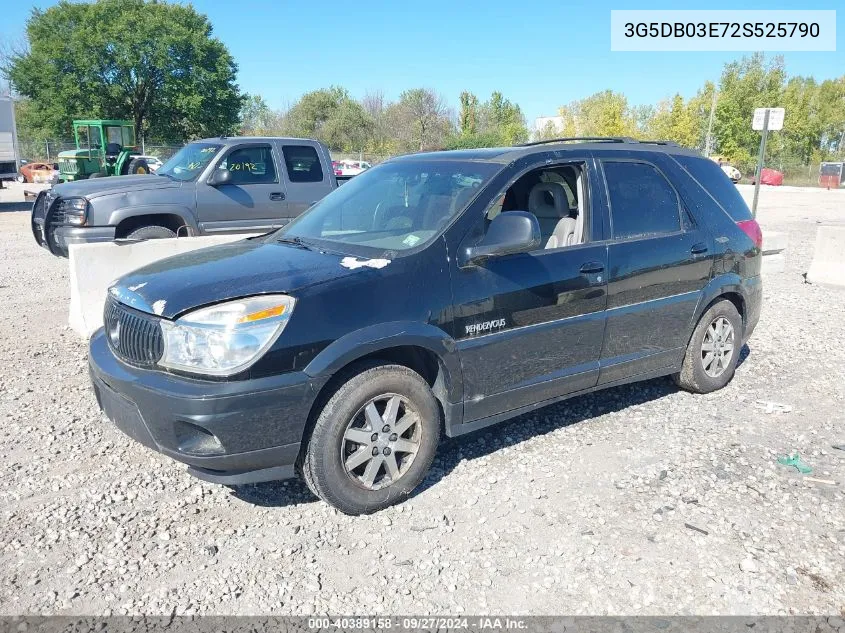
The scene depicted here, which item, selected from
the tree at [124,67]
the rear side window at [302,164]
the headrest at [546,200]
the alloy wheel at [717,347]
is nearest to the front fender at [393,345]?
the headrest at [546,200]

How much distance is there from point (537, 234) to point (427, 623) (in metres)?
2.13

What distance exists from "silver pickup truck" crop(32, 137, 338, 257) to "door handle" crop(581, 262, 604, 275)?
5.61m

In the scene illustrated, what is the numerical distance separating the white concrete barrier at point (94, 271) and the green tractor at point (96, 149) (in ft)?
61.8

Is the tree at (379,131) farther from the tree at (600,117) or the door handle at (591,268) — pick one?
the door handle at (591,268)

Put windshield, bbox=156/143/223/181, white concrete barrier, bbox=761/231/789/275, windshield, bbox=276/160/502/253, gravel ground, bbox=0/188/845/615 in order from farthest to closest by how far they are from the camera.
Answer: white concrete barrier, bbox=761/231/789/275, windshield, bbox=156/143/223/181, windshield, bbox=276/160/502/253, gravel ground, bbox=0/188/845/615

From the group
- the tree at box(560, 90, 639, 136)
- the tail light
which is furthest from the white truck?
the tree at box(560, 90, 639, 136)

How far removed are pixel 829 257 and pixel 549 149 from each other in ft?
25.1

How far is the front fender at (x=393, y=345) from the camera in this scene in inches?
131

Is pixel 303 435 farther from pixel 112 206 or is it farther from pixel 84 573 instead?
pixel 112 206

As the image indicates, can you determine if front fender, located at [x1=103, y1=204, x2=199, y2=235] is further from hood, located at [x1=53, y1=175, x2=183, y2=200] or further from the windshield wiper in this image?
the windshield wiper

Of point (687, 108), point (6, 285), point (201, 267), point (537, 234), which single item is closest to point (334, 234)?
point (201, 267)

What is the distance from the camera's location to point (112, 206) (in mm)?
8016

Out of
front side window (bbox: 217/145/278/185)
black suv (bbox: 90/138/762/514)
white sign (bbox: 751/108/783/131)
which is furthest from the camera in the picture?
white sign (bbox: 751/108/783/131)

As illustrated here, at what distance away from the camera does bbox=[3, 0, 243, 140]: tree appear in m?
41.1
